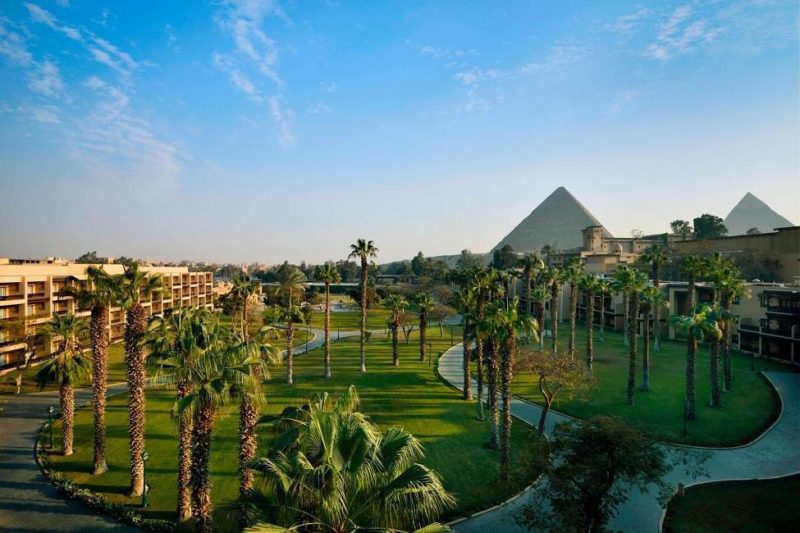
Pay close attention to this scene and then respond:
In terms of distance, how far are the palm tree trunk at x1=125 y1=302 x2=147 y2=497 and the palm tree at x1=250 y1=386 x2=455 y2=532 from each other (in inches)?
517

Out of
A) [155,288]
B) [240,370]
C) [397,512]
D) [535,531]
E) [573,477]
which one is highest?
[155,288]

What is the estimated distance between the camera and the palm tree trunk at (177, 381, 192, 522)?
52.9ft

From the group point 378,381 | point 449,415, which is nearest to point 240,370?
point 449,415

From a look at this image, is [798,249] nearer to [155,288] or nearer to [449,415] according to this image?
[449,415]

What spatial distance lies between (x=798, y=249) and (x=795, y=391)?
47.3m

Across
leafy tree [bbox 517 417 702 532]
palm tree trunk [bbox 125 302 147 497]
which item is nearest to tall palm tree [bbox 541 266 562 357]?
leafy tree [bbox 517 417 702 532]

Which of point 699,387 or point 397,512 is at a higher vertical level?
point 397,512

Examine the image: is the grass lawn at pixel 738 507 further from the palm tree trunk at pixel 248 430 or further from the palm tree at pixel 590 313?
the palm tree at pixel 590 313

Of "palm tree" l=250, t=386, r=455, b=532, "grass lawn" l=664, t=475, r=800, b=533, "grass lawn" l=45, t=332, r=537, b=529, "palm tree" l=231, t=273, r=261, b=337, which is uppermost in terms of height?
"palm tree" l=231, t=273, r=261, b=337

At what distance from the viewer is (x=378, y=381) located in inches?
1412

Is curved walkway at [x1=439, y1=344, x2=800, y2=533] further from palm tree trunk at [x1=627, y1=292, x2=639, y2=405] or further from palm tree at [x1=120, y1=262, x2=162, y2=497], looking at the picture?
palm tree at [x1=120, y1=262, x2=162, y2=497]

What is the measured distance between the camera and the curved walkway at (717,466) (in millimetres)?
16547

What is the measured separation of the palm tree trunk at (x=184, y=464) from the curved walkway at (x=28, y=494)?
197 centimetres

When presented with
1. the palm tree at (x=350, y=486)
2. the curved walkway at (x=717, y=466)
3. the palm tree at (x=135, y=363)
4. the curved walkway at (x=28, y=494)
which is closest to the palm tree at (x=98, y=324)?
the palm tree at (x=135, y=363)
